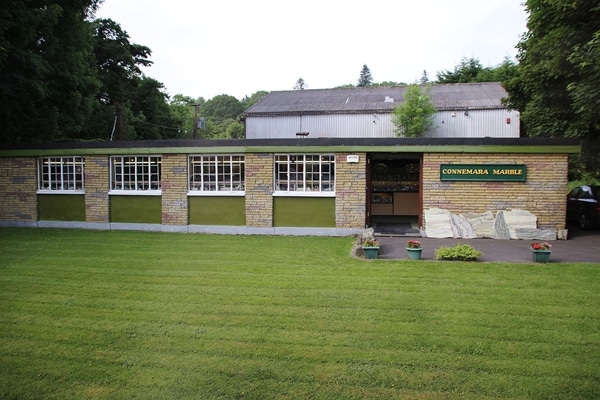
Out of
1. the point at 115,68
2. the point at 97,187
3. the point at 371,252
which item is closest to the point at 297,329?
the point at 371,252

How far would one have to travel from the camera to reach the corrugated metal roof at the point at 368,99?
31.7m

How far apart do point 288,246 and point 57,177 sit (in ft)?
29.4

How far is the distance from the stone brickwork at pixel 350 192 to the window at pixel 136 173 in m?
5.83

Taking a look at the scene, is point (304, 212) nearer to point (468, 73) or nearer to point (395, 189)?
point (395, 189)

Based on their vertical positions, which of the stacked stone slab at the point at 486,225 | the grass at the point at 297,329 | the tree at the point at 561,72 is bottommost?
the grass at the point at 297,329

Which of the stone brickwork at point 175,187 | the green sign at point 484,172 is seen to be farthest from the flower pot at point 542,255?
the stone brickwork at point 175,187

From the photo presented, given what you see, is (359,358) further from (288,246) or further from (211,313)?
(288,246)

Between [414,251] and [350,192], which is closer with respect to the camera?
[414,251]

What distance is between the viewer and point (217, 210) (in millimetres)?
14656

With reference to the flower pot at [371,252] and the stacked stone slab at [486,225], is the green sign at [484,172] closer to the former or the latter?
the stacked stone slab at [486,225]

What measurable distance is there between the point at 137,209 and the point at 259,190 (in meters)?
4.17

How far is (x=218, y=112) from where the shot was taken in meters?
116

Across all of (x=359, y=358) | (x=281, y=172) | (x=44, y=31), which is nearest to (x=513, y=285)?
(x=359, y=358)

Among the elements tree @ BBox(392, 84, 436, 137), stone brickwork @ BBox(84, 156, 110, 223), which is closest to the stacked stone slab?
stone brickwork @ BBox(84, 156, 110, 223)
